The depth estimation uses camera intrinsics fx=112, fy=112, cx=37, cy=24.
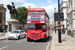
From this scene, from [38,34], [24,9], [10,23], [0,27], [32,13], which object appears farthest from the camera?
[24,9]

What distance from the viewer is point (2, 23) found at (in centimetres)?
6022

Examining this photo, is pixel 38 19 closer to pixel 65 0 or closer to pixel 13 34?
pixel 13 34

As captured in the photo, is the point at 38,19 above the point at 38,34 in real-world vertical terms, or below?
above

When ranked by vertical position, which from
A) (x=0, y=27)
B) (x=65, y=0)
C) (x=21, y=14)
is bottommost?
(x=0, y=27)

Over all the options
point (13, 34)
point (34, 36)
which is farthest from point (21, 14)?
point (34, 36)

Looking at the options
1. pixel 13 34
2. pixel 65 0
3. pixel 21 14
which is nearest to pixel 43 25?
pixel 13 34

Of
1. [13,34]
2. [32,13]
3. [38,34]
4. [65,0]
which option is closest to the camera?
[38,34]

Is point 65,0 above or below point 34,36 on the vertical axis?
above

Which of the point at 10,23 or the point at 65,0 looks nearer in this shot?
the point at 10,23

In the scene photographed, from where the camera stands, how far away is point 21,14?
61875mm

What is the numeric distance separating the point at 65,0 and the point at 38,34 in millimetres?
67118

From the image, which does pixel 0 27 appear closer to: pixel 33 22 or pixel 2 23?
pixel 2 23

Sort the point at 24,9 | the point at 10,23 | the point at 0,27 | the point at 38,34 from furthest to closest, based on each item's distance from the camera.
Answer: the point at 24,9, the point at 0,27, the point at 10,23, the point at 38,34

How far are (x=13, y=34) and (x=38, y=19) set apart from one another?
5236 millimetres
